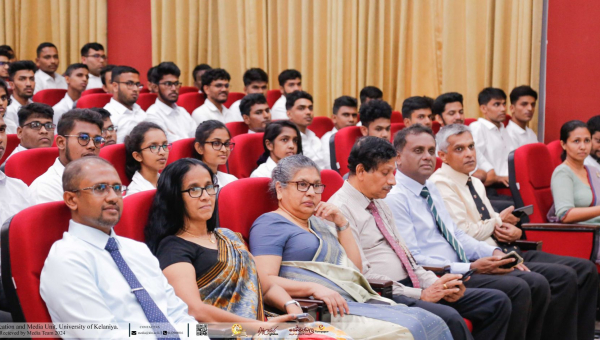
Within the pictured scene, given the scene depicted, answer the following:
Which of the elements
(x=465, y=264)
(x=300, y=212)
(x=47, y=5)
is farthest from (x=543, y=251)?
(x=47, y=5)

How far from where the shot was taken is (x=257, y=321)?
6.93 feet

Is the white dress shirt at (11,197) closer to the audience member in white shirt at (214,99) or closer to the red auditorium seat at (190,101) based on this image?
the audience member in white shirt at (214,99)

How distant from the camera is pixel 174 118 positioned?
576 cm

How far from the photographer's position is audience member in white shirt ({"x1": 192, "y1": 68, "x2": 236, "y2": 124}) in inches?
237

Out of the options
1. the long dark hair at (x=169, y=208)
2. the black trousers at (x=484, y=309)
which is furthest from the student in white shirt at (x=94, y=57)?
the black trousers at (x=484, y=309)

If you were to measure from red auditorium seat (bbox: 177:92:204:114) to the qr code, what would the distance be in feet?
14.5

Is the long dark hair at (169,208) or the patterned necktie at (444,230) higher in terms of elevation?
the long dark hair at (169,208)

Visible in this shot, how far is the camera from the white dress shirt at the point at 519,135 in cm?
561

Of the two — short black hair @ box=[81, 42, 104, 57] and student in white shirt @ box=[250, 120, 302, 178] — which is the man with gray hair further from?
short black hair @ box=[81, 42, 104, 57]

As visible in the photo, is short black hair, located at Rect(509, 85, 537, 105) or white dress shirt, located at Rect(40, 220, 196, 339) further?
short black hair, located at Rect(509, 85, 537, 105)

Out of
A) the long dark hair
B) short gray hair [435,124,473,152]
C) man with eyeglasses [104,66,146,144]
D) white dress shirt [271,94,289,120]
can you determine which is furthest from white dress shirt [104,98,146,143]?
the long dark hair

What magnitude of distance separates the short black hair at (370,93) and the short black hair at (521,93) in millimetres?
1245

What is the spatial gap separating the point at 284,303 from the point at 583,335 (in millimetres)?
1912

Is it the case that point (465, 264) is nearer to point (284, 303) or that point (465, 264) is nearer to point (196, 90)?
point (284, 303)
